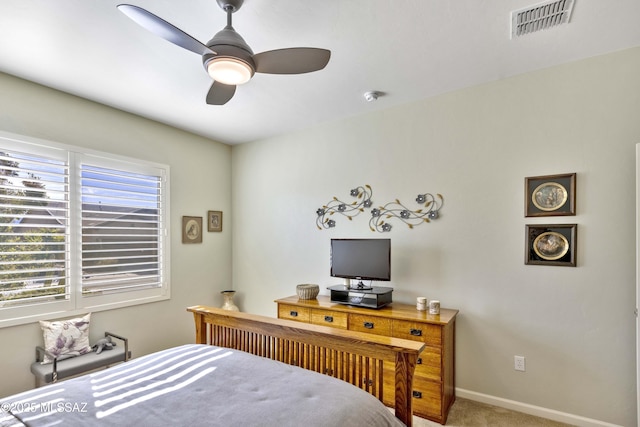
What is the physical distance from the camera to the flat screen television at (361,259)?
3.21 meters

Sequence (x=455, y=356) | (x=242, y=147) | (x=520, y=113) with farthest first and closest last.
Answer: (x=242, y=147)
(x=455, y=356)
(x=520, y=113)

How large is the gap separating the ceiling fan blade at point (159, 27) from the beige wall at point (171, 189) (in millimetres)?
2072

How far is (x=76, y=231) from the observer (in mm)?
3119

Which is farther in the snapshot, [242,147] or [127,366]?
[242,147]

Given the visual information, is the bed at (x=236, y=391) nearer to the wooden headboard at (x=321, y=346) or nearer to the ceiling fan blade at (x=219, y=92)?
the wooden headboard at (x=321, y=346)

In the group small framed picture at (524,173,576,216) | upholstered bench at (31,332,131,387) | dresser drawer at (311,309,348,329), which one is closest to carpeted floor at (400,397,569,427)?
dresser drawer at (311,309,348,329)

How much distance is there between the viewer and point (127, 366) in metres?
1.91

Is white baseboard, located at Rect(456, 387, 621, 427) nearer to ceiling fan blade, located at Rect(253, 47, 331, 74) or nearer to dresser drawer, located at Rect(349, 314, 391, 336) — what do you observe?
dresser drawer, located at Rect(349, 314, 391, 336)

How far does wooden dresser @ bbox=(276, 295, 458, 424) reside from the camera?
2.63m

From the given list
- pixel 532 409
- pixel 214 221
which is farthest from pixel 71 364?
pixel 532 409

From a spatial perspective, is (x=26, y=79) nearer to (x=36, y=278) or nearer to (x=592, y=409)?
(x=36, y=278)

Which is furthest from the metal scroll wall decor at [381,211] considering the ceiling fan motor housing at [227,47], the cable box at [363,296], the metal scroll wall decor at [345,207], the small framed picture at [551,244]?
the ceiling fan motor housing at [227,47]

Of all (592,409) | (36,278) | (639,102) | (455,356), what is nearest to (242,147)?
(36,278)

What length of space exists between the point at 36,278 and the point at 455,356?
12.0 feet
